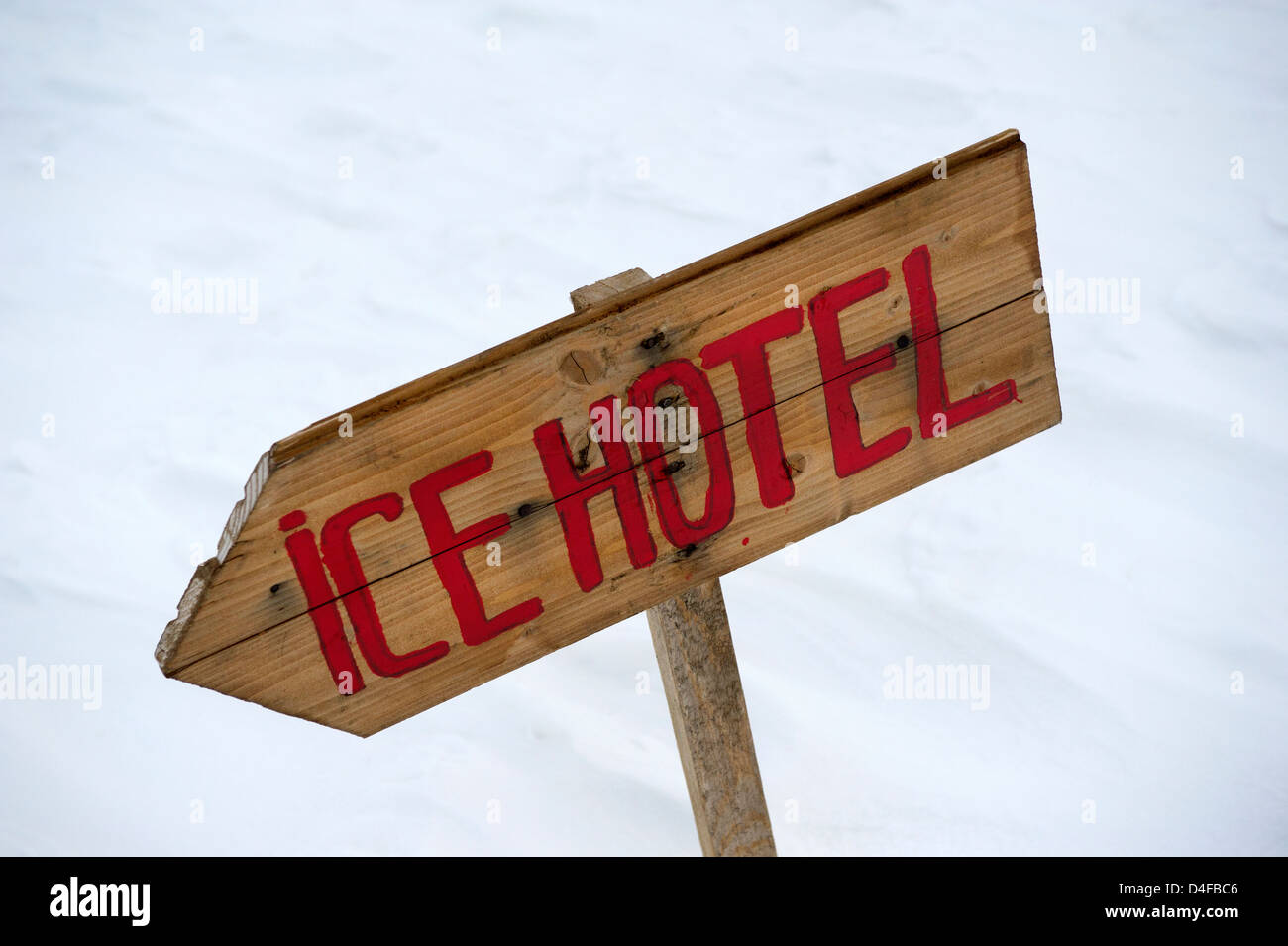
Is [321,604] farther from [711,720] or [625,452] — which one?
[711,720]

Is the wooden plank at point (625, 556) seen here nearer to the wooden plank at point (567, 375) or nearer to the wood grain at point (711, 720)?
the wooden plank at point (567, 375)

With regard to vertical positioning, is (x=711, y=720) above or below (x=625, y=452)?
below

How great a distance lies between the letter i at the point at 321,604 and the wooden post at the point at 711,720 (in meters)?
0.35

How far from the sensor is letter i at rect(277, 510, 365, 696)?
1090 mm

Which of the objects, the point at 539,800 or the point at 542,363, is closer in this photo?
the point at 542,363

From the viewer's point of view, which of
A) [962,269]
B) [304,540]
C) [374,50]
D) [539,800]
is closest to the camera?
[304,540]

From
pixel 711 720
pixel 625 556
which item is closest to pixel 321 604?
pixel 625 556

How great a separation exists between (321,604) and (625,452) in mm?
291

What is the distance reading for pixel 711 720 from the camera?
4.67 feet

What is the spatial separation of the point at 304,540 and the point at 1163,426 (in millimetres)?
2207

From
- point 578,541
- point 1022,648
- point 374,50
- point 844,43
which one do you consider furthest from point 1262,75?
point 578,541

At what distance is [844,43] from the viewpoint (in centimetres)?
365

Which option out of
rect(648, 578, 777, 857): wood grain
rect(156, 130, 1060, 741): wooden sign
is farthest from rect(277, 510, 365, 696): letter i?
rect(648, 578, 777, 857): wood grain

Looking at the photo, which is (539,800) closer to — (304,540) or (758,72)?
(304,540)
